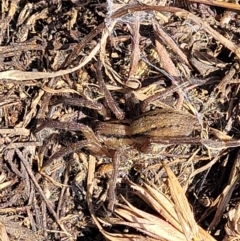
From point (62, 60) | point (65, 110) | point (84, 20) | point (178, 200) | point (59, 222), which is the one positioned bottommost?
point (59, 222)

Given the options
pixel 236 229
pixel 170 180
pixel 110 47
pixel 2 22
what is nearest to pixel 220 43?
pixel 110 47

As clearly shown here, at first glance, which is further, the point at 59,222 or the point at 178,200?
the point at 59,222

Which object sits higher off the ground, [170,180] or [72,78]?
[72,78]

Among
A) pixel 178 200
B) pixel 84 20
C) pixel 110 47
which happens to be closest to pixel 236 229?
pixel 178 200

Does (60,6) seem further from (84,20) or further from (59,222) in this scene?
(59,222)

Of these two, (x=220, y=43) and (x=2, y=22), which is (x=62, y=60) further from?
(x=220, y=43)

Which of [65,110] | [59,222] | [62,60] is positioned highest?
[62,60]
